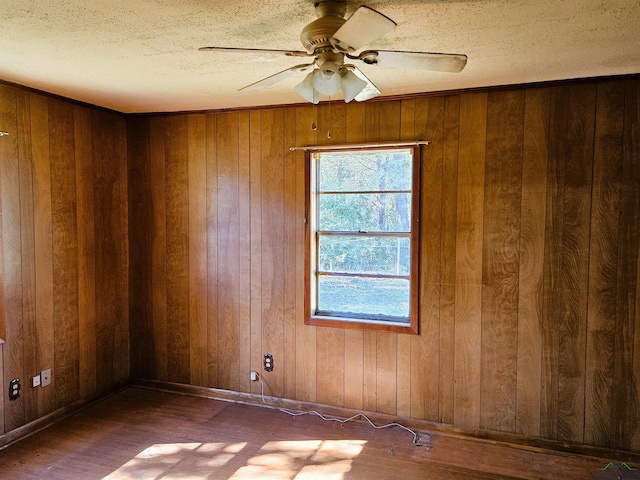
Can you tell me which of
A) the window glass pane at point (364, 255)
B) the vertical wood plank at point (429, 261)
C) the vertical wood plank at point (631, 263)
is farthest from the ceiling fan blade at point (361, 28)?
the vertical wood plank at point (631, 263)

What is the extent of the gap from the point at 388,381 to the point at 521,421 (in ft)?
3.11

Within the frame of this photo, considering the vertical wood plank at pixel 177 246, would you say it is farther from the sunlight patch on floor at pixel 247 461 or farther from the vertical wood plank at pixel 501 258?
the vertical wood plank at pixel 501 258

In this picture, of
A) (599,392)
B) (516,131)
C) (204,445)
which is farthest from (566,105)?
(204,445)

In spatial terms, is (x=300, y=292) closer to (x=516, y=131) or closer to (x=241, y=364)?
(x=241, y=364)

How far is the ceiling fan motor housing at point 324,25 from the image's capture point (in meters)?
1.59

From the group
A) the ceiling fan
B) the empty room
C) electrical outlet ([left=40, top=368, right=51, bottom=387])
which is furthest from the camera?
electrical outlet ([left=40, top=368, right=51, bottom=387])

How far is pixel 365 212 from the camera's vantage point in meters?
3.27

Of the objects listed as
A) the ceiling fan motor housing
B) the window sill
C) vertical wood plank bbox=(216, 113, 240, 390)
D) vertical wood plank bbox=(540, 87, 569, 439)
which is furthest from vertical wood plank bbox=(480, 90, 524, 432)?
vertical wood plank bbox=(216, 113, 240, 390)

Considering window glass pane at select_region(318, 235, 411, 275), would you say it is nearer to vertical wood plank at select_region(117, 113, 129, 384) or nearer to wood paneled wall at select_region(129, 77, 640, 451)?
wood paneled wall at select_region(129, 77, 640, 451)

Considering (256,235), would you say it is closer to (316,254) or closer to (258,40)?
(316,254)

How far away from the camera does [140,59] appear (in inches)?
93.9

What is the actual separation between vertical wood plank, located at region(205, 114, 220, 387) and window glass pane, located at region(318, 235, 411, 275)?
958 millimetres

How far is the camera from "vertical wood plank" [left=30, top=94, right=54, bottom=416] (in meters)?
3.05

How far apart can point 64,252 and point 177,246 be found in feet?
2.84
